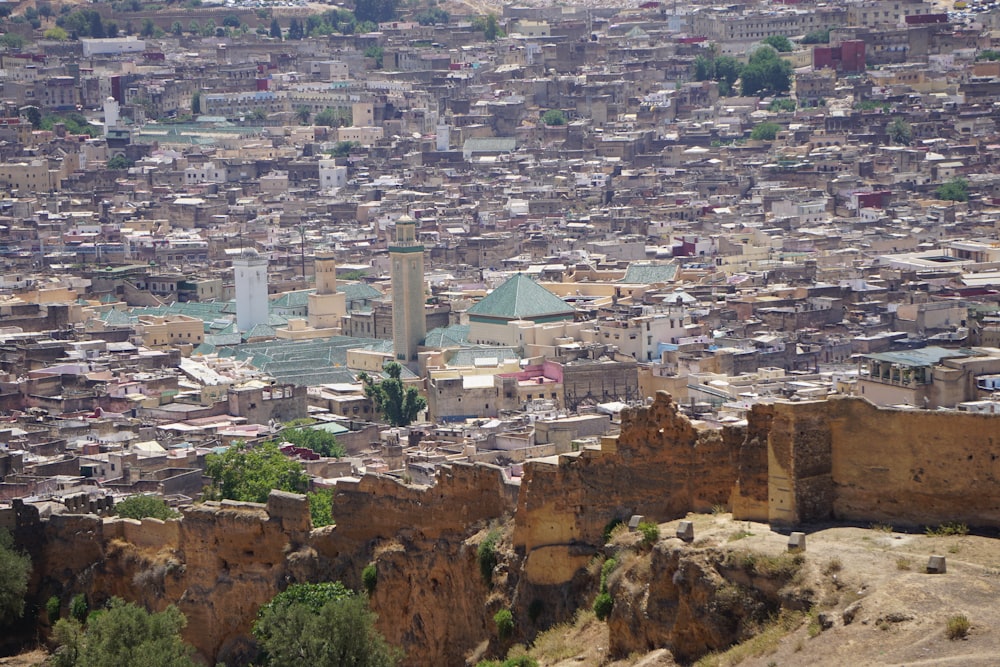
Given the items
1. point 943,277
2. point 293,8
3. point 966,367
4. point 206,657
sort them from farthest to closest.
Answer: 1. point 293,8
2. point 943,277
3. point 966,367
4. point 206,657

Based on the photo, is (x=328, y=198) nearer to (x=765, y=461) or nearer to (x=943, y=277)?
(x=943, y=277)

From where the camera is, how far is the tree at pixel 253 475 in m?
41.2

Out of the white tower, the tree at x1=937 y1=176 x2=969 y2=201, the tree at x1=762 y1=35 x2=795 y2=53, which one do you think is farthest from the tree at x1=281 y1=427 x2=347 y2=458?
the tree at x1=762 y1=35 x2=795 y2=53

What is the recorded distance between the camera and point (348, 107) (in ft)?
404

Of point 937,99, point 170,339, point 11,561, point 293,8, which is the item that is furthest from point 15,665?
point 293,8

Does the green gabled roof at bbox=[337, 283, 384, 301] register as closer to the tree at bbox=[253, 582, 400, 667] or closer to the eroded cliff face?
the tree at bbox=[253, 582, 400, 667]

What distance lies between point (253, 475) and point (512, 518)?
16209 mm

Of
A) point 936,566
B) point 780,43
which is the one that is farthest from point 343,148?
point 936,566

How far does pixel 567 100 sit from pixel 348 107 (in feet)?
35.0

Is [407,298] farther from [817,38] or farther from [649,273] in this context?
[817,38]

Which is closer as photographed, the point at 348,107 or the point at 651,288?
the point at 651,288

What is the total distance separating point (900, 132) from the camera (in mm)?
103562

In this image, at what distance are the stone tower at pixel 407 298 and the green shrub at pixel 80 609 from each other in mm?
34591

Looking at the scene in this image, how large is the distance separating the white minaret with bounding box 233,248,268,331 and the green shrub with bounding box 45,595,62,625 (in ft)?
135
